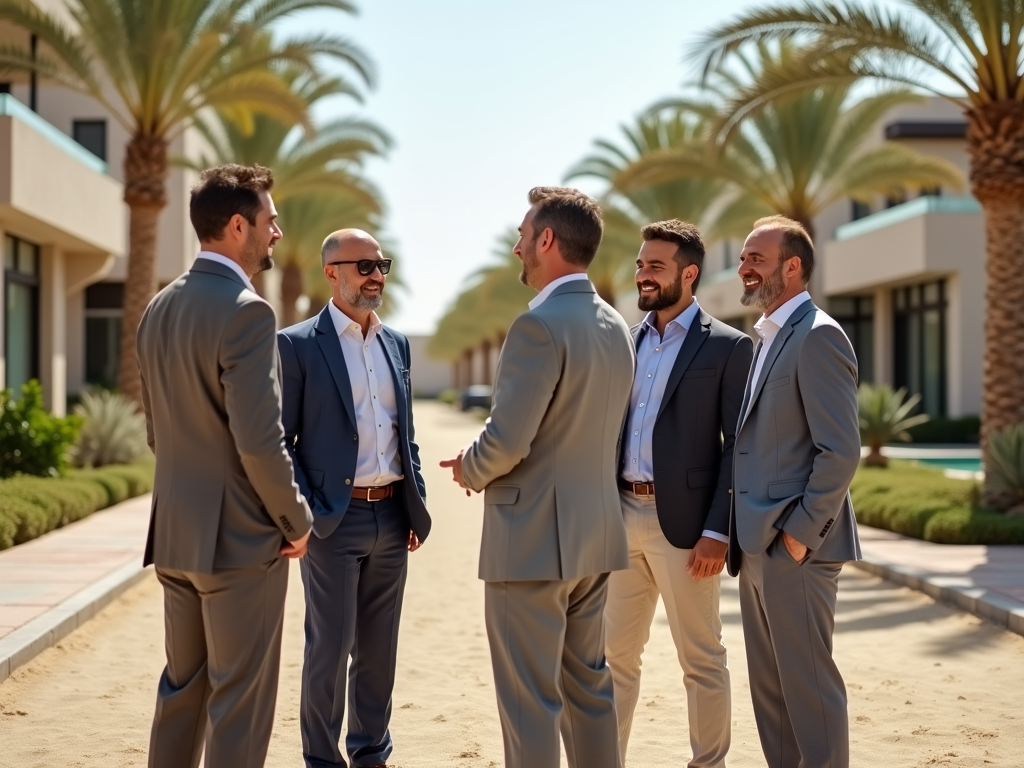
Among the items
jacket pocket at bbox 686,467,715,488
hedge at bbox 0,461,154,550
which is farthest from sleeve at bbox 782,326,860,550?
hedge at bbox 0,461,154,550

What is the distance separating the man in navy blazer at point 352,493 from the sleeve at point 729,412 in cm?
125

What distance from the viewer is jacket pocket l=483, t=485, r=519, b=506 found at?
13.2 ft

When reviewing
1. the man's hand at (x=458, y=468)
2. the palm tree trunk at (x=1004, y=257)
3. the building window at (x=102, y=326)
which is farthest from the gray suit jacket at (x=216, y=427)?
the building window at (x=102, y=326)

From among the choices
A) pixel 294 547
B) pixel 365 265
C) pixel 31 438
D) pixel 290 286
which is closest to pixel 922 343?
pixel 290 286

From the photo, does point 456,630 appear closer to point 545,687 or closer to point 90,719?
point 90,719

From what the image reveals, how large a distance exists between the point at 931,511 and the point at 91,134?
75.4ft

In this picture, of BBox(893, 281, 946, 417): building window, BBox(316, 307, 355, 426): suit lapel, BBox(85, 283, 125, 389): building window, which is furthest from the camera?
BBox(85, 283, 125, 389): building window

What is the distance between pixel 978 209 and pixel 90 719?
84.1ft

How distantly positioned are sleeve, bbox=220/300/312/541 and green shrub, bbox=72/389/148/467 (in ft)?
48.0

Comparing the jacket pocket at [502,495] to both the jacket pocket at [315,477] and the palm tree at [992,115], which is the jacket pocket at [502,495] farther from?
the palm tree at [992,115]

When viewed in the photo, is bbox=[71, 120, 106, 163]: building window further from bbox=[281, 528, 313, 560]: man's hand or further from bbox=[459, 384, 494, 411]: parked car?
bbox=[459, 384, 494, 411]: parked car

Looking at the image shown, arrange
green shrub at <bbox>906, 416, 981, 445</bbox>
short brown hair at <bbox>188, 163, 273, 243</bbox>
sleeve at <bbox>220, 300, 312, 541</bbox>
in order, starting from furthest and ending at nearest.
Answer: green shrub at <bbox>906, 416, 981, 445</bbox> < short brown hair at <bbox>188, 163, 273, 243</bbox> < sleeve at <bbox>220, 300, 312, 541</bbox>

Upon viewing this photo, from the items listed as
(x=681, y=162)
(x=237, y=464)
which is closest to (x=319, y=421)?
(x=237, y=464)

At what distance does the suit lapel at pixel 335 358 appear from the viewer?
193 inches
